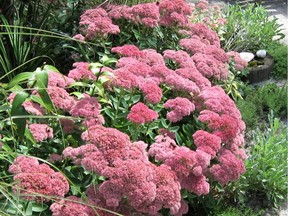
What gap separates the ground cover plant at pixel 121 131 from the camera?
1.99 meters

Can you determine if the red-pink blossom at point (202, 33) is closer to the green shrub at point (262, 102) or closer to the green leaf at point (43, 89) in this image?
the green shrub at point (262, 102)

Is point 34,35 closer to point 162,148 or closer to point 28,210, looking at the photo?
point 162,148

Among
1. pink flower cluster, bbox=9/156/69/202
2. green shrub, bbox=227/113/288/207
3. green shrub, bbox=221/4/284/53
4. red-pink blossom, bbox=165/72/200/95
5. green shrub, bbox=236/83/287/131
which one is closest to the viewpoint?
pink flower cluster, bbox=9/156/69/202

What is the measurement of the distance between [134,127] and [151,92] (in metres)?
0.21

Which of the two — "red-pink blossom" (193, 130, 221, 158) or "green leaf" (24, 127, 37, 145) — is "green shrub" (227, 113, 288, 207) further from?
"green leaf" (24, 127, 37, 145)

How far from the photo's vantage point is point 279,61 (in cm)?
460

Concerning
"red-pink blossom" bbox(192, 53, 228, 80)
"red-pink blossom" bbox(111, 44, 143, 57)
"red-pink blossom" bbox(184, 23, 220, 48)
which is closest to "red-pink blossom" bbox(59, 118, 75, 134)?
"red-pink blossom" bbox(111, 44, 143, 57)

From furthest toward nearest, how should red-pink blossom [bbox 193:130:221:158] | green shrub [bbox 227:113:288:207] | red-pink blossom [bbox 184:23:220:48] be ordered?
red-pink blossom [bbox 184:23:220:48], green shrub [bbox 227:113:288:207], red-pink blossom [bbox 193:130:221:158]

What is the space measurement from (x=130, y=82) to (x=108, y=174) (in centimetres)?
66

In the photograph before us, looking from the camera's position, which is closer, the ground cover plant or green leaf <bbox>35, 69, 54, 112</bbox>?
the ground cover plant

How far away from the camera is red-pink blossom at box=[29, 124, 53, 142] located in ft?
7.11

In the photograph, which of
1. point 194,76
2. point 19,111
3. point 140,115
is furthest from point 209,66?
point 19,111

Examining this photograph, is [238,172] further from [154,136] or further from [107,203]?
[107,203]

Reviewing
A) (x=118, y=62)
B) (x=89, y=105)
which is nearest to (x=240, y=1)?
(x=118, y=62)
